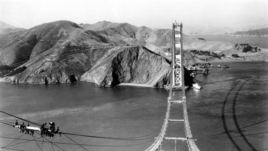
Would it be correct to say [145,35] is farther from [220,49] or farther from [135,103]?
[135,103]

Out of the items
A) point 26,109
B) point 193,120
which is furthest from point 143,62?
point 193,120

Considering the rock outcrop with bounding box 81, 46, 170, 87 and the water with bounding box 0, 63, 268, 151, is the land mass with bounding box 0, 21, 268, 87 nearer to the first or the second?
the rock outcrop with bounding box 81, 46, 170, 87

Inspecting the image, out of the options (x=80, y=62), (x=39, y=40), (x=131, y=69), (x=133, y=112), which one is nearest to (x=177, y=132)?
(x=133, y=112)

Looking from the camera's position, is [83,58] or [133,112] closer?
[133,112]

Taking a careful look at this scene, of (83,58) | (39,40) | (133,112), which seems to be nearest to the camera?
(133,112)

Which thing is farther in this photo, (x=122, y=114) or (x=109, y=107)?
(x=109, y=107)

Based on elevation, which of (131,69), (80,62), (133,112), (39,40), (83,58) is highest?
(39,40)

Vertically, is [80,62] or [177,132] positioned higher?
[80,62]

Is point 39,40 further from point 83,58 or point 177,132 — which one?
point 177,132
